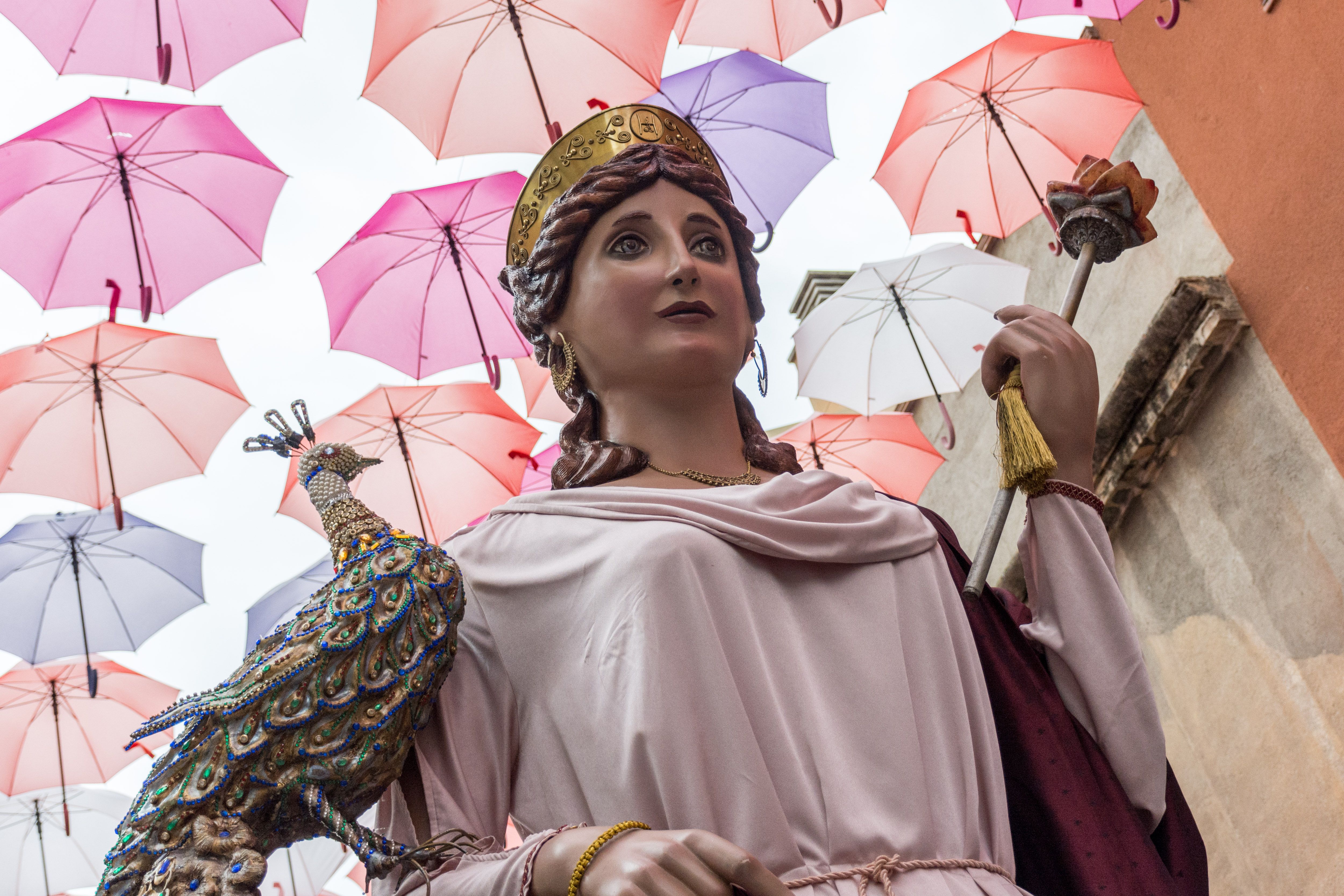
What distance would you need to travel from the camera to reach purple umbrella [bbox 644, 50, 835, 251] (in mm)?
8586

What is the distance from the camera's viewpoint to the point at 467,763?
212 centimetres

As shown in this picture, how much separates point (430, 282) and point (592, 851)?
755 cm

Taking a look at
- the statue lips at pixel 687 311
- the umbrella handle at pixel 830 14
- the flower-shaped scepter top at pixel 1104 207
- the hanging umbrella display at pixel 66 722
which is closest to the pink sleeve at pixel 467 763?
the statue lips at pixel 687 311

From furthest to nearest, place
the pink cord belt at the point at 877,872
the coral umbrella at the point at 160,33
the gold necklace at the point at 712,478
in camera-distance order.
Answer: the coral umbrella at the point at 160,33, the gold necklace at the point at 712,478, the pink cord belt at the point at 877,872

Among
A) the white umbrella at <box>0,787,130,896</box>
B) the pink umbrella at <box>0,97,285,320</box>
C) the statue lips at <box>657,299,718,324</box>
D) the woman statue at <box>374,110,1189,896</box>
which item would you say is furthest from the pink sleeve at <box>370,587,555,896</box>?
the white umbrella at <box>0,787,130,896</box>

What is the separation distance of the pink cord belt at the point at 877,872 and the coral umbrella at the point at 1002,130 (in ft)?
22.0

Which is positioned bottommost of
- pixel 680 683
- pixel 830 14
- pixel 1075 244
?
pixel 680 683

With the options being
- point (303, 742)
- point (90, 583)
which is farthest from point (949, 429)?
point (303, 742)

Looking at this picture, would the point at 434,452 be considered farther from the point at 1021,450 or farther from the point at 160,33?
the point at 1021,450

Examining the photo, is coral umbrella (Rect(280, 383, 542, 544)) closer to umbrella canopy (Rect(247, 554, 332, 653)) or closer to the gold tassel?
umbrella canopy (Rect(247, 554, 332, 653))

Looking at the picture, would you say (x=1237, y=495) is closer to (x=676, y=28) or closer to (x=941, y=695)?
(x=676, y=28)

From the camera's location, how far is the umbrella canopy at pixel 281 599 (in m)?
10.0

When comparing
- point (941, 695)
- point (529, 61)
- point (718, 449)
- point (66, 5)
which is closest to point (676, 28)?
point (529, 61)

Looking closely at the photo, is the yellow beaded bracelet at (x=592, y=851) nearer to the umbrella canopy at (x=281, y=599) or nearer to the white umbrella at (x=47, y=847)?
the umbrella canopy at (x=281, y=599)
